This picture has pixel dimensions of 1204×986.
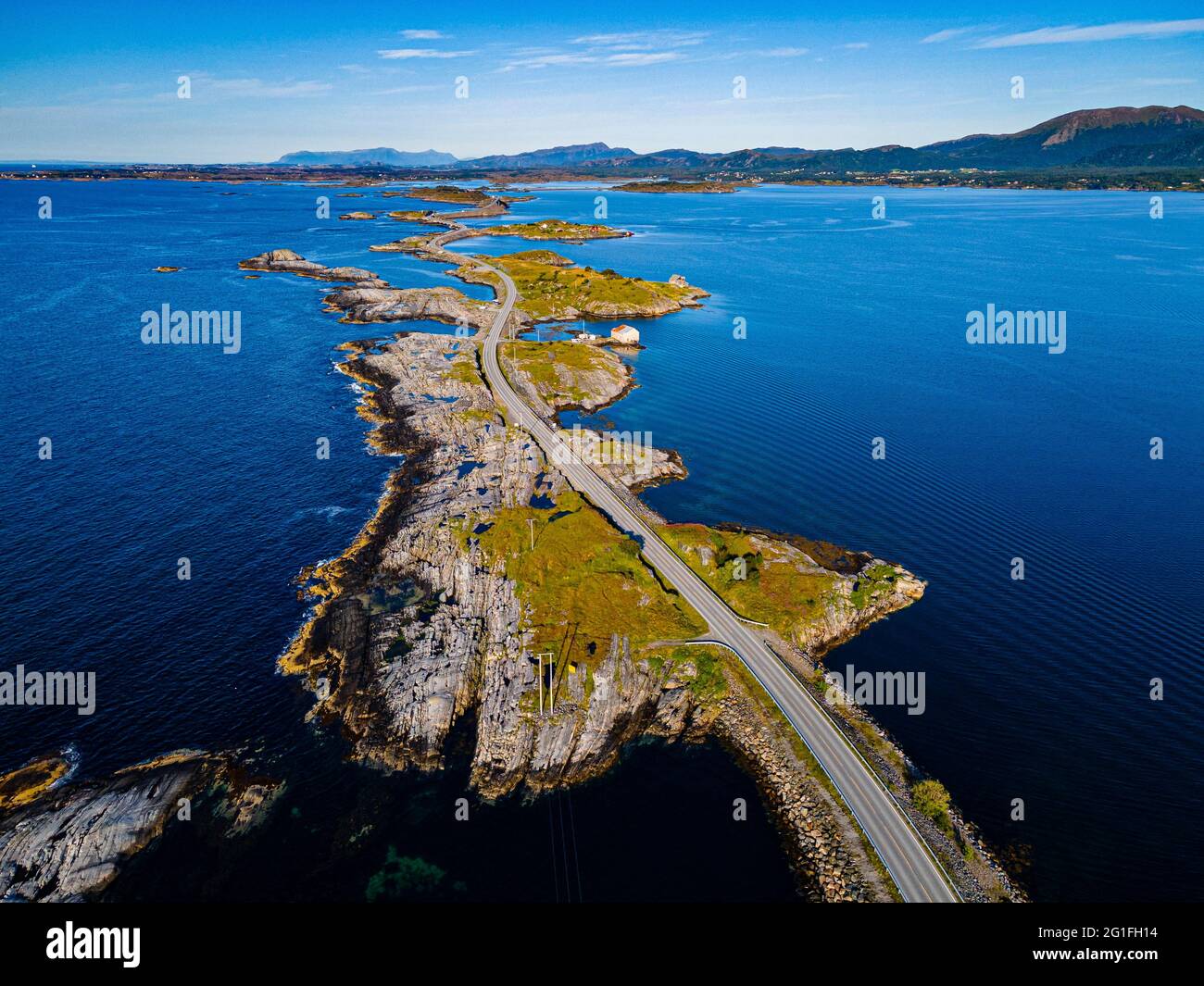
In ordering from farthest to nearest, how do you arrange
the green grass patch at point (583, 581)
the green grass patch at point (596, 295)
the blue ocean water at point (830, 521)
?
the green grass patch at point (596, 295) < the green grass patch at point (583, 581) < the blue ocean water at point (830, 521)

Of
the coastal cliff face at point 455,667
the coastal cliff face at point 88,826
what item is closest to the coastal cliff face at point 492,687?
the coastal cliff face at point 455,667

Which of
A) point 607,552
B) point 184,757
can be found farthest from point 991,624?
point 184,757

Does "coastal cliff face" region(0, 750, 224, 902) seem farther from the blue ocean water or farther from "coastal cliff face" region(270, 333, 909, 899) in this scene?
"coastal cliff face" region(270, 333, 909, 899)

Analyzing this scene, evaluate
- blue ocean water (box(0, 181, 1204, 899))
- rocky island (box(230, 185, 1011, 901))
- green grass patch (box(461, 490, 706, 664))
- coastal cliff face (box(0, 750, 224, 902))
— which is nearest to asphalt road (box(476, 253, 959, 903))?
rocky island (box(230, 185, 1011, 901))

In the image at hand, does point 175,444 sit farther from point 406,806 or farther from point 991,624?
point 991,624

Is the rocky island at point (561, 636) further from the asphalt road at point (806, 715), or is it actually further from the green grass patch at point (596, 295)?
the green grass patch at point (596, 295)

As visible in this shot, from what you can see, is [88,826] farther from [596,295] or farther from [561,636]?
[596,295]

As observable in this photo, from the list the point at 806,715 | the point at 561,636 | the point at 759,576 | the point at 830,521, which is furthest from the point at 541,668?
the point at 830,521

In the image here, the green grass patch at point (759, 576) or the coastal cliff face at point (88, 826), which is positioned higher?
the green grass patch at point (759, 576)
